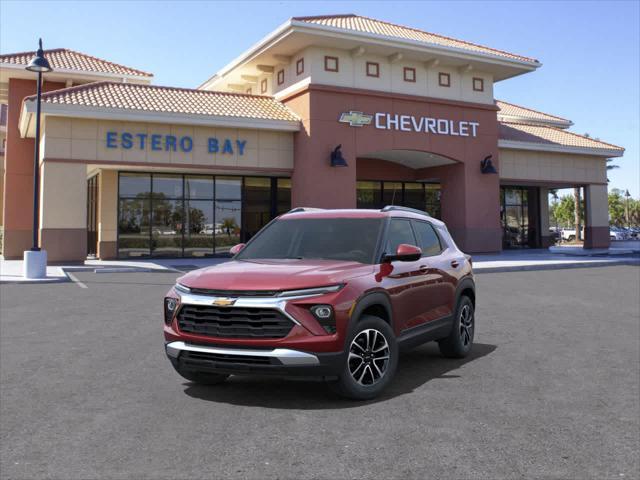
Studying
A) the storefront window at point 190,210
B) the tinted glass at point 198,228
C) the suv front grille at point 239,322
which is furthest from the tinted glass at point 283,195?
the suv front grille at point 239,322

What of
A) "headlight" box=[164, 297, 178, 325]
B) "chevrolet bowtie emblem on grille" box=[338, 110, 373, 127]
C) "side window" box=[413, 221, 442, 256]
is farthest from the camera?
"chevrolet bowtie emblem on grille" box=[338, 110, 373, 127]

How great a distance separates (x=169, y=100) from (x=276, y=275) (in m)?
21.8

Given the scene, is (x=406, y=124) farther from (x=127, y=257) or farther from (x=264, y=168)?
(x=127, y=257)

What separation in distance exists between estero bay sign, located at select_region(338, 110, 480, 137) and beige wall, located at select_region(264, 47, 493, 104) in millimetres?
1210

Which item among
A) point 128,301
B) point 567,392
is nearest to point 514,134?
point 128,301

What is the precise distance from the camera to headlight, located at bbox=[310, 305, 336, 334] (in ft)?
15.7

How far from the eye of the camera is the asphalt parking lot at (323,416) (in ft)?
12.6

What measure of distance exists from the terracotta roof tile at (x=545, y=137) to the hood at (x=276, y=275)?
92.0 ft

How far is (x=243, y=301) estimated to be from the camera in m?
4.79

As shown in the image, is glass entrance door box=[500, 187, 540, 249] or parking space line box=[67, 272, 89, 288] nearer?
parking space line box=[67, 272, 89, 288]

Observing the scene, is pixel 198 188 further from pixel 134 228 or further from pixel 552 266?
pixel 552 266

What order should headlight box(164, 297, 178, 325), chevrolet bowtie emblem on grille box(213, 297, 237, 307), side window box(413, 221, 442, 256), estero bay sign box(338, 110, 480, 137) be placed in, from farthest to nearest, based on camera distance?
estero bay sign box(338, 110, 480, 137), side window box(413, 221, 442, 256), headlight box(164, 297, 178, 325), chevrolet bowtie emblem on grille box(213, 297, 237, 307)

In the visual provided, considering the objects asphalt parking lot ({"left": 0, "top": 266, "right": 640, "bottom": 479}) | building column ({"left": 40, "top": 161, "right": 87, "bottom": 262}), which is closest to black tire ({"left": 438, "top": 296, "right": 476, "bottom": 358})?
asphalt parking lot ({"left": 0, "top": 266, "right": 640, "bottom": 479})

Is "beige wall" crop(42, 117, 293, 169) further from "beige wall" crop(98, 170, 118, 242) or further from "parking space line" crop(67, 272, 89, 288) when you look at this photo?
"parking space line" crop(67, 272, 89, 288)
